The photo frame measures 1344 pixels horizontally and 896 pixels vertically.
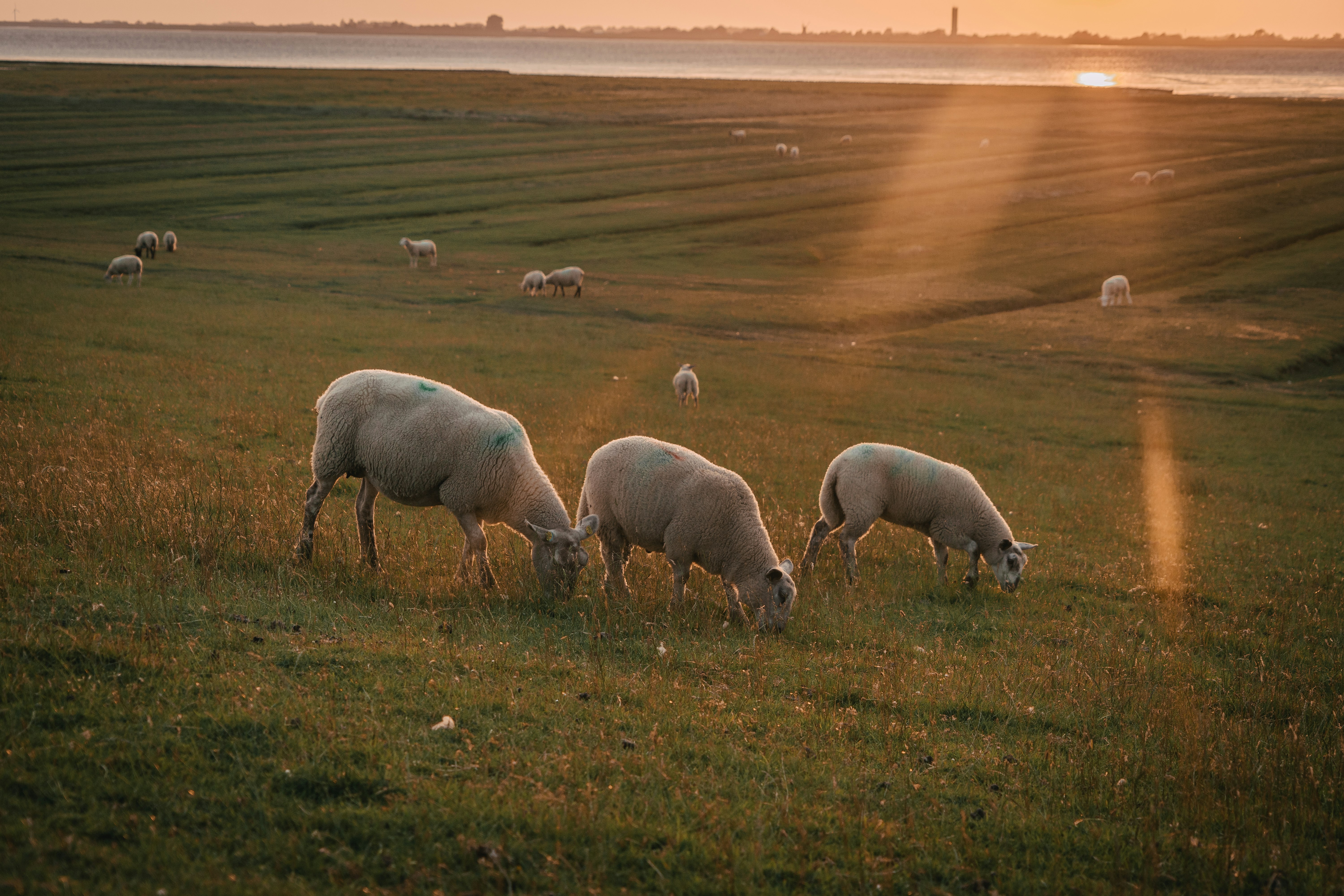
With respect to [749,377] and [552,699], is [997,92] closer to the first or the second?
[749,377]

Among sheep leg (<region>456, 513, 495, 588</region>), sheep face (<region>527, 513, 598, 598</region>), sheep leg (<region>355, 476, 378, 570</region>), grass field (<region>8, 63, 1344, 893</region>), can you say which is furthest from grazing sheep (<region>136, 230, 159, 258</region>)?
sheep face (<region>527, 513, 598, 598</region>)

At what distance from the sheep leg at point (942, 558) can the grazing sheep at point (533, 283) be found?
30.9 meters

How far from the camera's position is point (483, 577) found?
9523mm

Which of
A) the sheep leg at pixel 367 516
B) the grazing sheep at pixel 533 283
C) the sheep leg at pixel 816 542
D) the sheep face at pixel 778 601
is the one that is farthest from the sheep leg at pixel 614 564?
the grazing sheep at pixel 533 283

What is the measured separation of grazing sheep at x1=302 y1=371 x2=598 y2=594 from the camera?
9641mm

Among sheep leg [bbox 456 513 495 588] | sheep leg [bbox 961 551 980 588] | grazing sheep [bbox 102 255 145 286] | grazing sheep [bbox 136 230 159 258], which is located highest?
grazing sheep [bbox 136 230 159 258]

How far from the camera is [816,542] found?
12445 millimetres

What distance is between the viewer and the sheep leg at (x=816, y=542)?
12.3m

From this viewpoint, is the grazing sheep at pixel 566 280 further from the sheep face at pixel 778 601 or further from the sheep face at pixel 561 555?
the sheep face at pixel 778 601

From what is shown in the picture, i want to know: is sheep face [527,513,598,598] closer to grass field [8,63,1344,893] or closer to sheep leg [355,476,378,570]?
grass field [8,63,1344,893]

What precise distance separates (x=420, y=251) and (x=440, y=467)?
40.3m

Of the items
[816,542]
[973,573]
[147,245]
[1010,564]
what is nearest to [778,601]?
[816,542]

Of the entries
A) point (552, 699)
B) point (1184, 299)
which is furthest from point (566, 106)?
point (552, 699)

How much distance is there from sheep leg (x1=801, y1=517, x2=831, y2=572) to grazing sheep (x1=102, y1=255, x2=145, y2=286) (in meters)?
31.2
